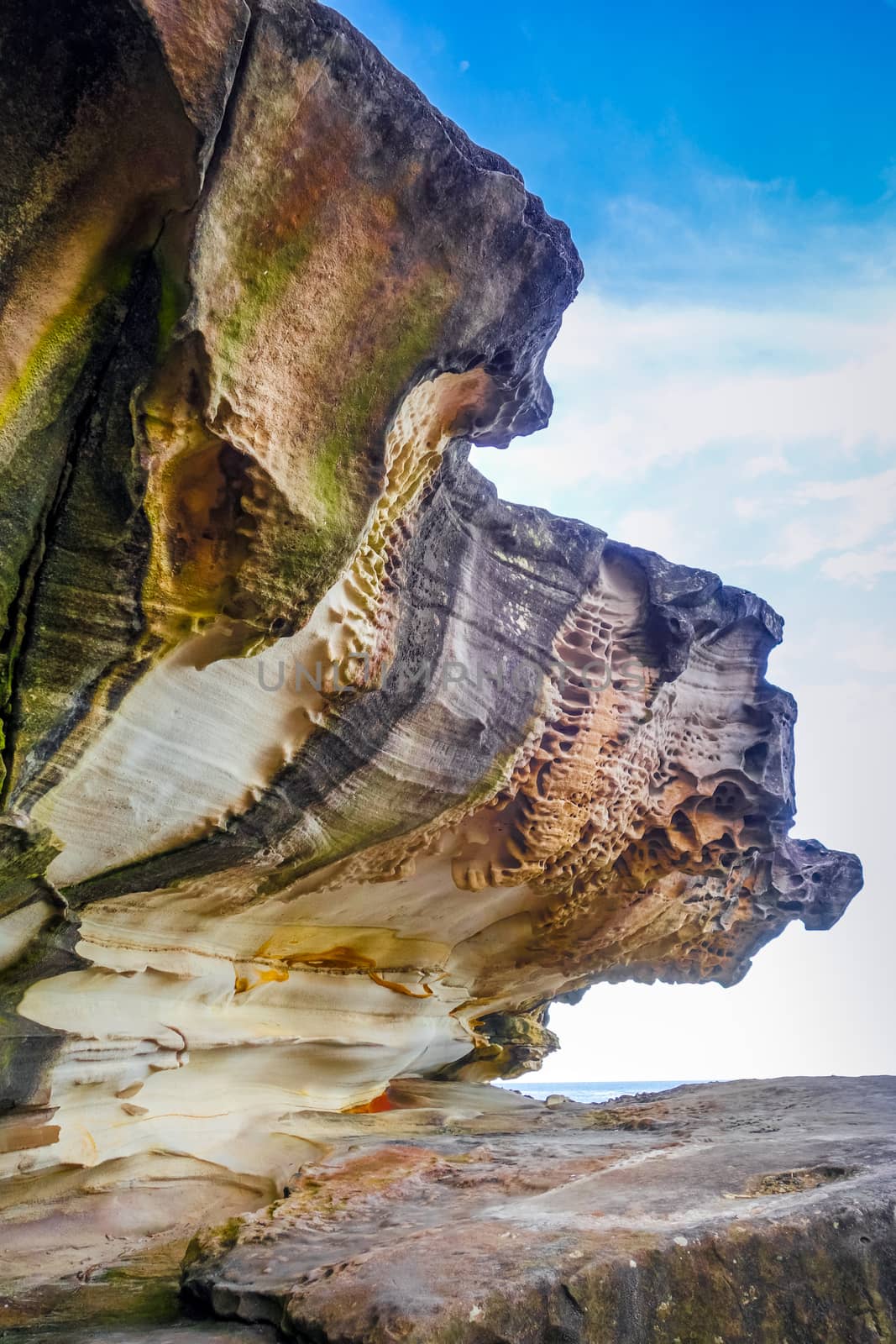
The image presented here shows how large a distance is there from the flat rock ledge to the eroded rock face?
4.56 ft

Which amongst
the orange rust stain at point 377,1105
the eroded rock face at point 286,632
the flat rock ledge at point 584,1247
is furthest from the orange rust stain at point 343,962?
the flat rock ledge at point 584,1247

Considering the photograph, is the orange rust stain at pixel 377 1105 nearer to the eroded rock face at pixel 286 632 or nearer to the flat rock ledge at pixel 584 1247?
the eroded rock face at pixel 286 632

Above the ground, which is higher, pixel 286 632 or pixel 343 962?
pixel 286 632

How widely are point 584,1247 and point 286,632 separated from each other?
2.07 m

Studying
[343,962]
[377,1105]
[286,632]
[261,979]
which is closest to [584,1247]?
[286,632]

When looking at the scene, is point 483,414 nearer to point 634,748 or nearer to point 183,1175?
point 634,748

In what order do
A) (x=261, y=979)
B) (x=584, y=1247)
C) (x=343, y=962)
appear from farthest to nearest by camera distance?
(x=343, y=962)
(x=261, y=979)
(x=584, y=1247)

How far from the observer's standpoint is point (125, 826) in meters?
3.60

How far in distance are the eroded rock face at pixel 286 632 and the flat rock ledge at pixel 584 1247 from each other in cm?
139

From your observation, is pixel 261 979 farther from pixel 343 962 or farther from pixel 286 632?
pixel 286 632

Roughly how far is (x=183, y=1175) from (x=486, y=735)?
→ 2836 millimetres

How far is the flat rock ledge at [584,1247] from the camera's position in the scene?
2.34m

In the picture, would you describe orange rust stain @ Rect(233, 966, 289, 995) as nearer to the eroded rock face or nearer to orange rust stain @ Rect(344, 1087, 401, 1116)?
the eroded rock face

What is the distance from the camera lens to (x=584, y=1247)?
2561 mm
